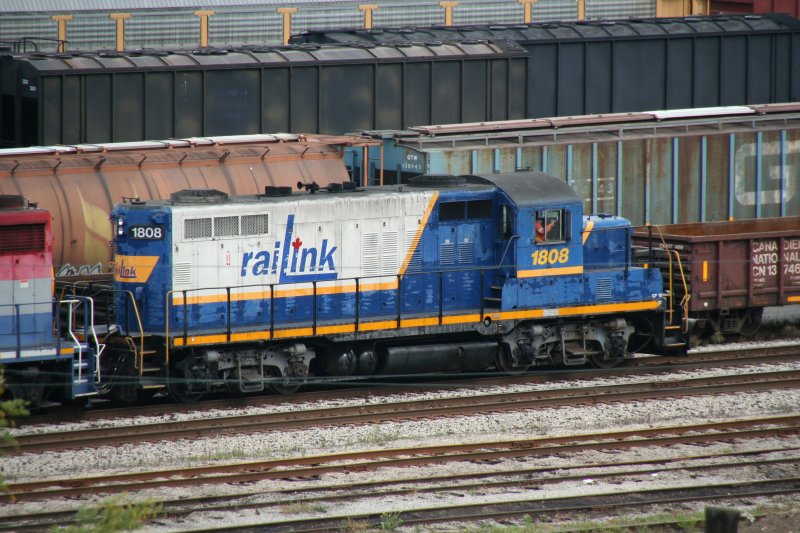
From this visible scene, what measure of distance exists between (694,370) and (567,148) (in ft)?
19.7

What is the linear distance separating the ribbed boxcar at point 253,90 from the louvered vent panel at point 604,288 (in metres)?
9.13

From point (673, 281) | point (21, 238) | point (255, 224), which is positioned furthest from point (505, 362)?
point (21, 238)

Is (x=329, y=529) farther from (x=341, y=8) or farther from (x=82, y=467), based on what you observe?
(x=341, y=8)

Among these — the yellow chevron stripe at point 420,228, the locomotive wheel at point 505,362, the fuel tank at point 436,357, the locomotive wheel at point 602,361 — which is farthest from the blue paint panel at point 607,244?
the yellow chevron stripe at point 420,228

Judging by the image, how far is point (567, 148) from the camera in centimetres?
2436

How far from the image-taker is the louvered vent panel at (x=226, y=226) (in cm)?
1725

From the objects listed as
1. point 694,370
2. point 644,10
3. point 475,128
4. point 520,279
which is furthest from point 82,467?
point 644,10

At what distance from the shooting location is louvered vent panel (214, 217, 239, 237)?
1725 centimetres

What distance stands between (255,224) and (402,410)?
346 centimetres

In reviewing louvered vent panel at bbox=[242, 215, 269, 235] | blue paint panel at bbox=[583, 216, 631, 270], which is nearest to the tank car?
louvered vent panel at bbox=[242, 215, 269, 235]

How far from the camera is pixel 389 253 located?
61.1ft

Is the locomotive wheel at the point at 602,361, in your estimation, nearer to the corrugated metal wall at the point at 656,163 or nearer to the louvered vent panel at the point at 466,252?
the louvered vent panel at the point at 466,252

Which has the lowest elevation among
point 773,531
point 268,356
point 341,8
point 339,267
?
point 773,531

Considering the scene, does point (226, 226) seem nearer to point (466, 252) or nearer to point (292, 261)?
point (292, 261)
